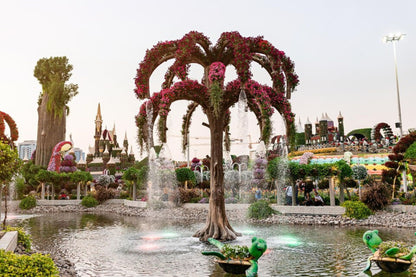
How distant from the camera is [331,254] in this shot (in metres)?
9.80

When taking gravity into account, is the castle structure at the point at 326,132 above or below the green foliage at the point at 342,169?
above

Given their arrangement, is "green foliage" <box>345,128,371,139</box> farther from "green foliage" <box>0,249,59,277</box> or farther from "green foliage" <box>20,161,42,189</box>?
"green foliage" <box>0,249,59,277</box>

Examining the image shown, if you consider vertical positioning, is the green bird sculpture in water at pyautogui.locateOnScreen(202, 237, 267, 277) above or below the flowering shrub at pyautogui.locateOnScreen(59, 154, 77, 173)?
below

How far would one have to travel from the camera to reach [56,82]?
43.4 meters

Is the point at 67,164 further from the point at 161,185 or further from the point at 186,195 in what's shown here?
the point at 186,195

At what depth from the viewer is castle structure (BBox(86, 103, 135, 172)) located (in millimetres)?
70625

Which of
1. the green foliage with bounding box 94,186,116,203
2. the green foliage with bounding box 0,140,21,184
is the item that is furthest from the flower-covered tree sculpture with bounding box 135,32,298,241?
the green foliage with bounding box 94,186,116,203

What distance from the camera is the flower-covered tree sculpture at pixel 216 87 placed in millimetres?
11688

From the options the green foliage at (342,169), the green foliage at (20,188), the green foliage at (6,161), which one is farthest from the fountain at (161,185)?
the green foliage at (6,161)

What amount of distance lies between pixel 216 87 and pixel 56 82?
37.2 metres

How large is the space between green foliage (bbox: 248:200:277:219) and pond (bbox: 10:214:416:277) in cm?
298

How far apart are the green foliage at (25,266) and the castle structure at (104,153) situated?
2382 inches

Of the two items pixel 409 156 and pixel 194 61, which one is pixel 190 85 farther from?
pixel 409 156

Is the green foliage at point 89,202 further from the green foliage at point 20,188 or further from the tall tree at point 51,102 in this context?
the tall tree at point 51,102
